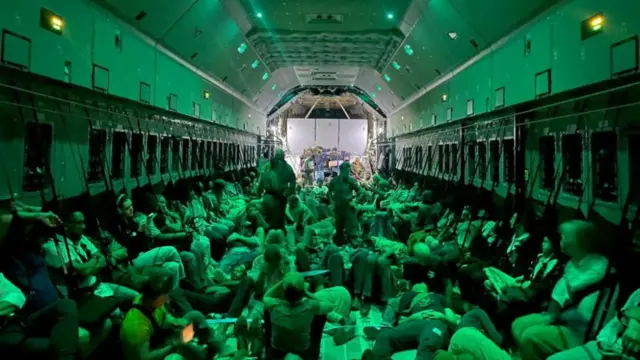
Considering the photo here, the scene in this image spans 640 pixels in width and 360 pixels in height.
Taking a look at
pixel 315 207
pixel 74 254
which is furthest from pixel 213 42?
pixel 74 254

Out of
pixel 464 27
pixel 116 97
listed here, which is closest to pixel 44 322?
pixel 116 97

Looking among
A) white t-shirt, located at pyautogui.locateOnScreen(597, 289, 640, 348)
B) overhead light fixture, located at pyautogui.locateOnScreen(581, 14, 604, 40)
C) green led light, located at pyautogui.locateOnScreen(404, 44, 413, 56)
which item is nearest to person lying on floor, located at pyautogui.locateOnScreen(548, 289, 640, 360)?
white t-shirt, located at pyautogui.locateOnScreen(597, 289, 640, 348)

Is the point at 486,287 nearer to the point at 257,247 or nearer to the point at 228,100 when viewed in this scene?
the point at 257,247

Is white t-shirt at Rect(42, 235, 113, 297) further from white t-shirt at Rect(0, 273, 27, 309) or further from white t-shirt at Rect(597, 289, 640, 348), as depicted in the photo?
white t-shirt at Rect(597, 289, 640, 348)

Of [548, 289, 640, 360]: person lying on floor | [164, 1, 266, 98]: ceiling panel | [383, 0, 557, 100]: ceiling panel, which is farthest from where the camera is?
[164, 1, 266, 98]: ceiling panel

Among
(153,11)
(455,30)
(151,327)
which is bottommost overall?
(151,327)

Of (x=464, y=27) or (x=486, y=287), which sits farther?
(x=464, y=27)

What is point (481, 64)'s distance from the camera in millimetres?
8906

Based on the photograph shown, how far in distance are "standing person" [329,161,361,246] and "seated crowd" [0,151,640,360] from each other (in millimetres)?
715

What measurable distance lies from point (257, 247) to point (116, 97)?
2737mm

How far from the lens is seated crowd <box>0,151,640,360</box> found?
131 inches

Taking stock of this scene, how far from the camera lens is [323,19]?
11109mm

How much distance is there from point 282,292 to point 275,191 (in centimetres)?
436

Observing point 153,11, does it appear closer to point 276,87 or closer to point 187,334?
point 187,334
